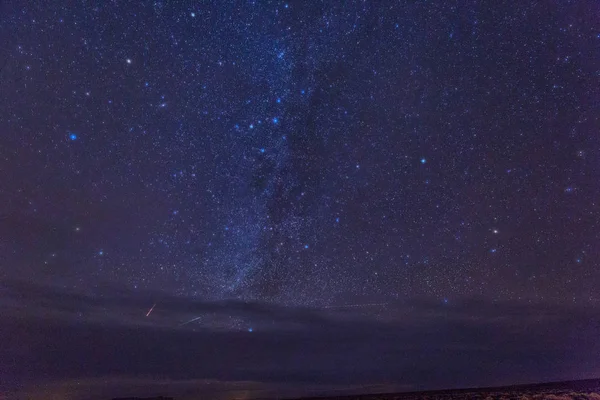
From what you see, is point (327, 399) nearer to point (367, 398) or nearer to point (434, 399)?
point (367, 398)

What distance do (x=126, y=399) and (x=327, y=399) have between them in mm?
16016

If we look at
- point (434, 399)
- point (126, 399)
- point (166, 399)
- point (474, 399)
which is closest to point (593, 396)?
point (474, 399)

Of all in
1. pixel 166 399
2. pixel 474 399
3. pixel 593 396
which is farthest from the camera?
pixel 166 399

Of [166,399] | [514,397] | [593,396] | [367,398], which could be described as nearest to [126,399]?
[166,399]

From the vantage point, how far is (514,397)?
2077 centimetres

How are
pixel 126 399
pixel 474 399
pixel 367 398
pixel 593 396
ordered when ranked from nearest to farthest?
pixel 593 396 < pixel 474 399 < pixel 367 398 < pixel 126 399

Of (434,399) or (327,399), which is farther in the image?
(327,399)

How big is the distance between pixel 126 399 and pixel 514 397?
25.7 metres

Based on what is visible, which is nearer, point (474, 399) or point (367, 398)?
point (474, 399)

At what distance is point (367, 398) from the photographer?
2366 centimetres

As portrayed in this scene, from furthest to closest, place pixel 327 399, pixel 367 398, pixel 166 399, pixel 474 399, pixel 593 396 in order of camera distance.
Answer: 1. pixel 166 399
2. pixel 327 399
3. pixel 367 398
4. pixel 474 399
5. pixel 593 396

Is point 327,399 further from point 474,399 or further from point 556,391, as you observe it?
point 556,391

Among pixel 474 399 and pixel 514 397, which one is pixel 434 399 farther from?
pixel 514 397

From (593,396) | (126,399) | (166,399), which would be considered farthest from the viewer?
(126,399)
